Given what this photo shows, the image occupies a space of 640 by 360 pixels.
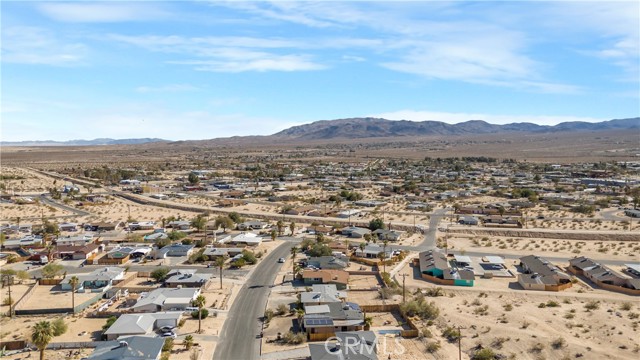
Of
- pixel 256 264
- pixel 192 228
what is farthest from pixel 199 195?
pixel 256 264

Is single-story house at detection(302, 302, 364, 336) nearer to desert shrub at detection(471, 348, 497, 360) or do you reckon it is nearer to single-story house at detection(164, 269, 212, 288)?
desert shrub at detection(471, 348, 497, 360)

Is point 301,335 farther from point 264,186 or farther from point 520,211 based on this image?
point 264,186

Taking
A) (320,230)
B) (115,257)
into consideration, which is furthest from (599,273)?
(115,257)

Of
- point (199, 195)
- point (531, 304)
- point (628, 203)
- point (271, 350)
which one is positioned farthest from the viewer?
point (199, 195)

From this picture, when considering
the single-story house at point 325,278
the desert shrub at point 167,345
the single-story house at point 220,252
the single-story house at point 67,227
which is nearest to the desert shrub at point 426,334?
the single-story house at point 325,278

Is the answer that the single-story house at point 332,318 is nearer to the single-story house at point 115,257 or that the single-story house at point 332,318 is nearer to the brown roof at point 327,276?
the brown roof at point 327,276

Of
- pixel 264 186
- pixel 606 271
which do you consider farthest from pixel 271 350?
pixel 264 186

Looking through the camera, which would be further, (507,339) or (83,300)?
(83,300)

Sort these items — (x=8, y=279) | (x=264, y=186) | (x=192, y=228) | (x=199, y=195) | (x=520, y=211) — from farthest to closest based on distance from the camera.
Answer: (x=264, y=186) < (x=199, y=195) < (x=520, y=211) < (x=192, y=228) < (x=8, y=279)
